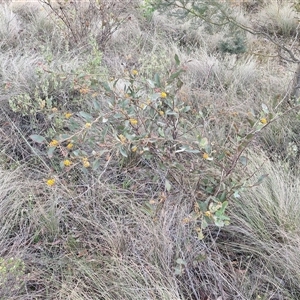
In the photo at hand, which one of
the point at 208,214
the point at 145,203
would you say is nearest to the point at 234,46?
the point at 145,203

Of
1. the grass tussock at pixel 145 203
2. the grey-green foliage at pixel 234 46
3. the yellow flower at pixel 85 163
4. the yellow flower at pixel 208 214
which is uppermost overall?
the yellow flower at pixel 85 163

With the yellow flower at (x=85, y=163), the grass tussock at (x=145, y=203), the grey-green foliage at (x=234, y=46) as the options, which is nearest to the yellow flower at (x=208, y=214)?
the grass tussock at (x=145, y=203)

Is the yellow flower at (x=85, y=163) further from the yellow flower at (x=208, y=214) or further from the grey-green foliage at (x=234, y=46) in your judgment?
the grey-green foliage at (x=234, y=46)

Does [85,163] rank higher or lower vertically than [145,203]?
higher

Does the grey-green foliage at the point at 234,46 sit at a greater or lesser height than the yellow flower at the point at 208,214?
lesser

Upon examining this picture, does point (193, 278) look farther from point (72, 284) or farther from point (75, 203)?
point (75, 203)

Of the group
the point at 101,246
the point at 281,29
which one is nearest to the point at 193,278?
the point at 101,246

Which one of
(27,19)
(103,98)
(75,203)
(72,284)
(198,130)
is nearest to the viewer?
(72,284)

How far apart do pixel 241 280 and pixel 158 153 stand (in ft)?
2.32

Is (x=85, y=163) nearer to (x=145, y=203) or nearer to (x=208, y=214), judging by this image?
(x=145, y=203)

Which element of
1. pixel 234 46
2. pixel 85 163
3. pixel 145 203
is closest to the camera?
pixel 85 163

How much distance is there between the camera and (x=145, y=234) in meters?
1.72

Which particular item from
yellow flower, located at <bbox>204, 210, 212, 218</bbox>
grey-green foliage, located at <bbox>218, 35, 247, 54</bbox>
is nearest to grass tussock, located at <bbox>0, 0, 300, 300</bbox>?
yellow flower, located at <bbox>204, 210, 212, 218</bbox>

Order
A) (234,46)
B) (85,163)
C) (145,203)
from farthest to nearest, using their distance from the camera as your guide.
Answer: (234,46) < (145,203) < (85,163)
